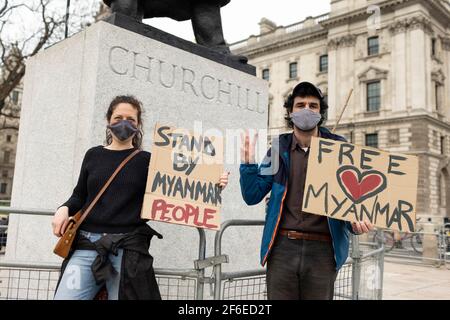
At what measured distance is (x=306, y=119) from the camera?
2.57m

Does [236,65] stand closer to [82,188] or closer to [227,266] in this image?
[227,266]

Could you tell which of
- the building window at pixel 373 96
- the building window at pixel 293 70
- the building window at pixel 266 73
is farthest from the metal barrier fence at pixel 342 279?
the building window at pixel 266 73

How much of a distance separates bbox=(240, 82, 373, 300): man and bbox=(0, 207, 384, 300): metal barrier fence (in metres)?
0.46

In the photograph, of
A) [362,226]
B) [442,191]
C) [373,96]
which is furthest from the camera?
[373,96]

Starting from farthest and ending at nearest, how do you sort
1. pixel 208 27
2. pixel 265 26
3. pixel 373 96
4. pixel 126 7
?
pixel 265 26, pixel 373 96, pixel 208 27, pixel 126 7

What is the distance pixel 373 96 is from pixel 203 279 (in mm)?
40087

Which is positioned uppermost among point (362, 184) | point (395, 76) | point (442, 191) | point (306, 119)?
point (395, 76)

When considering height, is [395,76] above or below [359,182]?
above

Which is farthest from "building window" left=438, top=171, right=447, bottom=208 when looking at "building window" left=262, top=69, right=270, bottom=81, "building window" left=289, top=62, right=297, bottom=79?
"building window" left=262, top=69, right=270, bottom=81

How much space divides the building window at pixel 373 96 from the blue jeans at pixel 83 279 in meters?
40.2

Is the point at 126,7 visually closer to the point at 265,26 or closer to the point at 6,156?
the point at 265,26

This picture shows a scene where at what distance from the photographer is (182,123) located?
4238mm

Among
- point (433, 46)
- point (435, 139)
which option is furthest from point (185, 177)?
point (433, 46)
